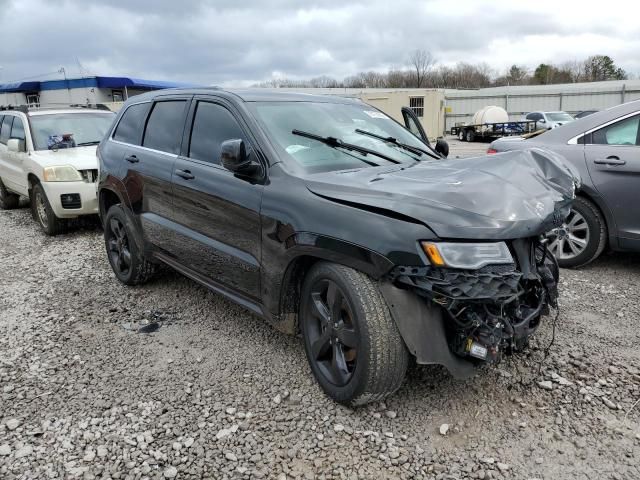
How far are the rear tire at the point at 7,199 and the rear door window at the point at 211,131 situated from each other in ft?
22.9

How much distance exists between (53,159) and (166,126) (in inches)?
148

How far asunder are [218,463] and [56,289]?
129 inches

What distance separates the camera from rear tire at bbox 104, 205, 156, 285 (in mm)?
4660

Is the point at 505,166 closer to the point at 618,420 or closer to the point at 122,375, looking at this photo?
the point at 618,420

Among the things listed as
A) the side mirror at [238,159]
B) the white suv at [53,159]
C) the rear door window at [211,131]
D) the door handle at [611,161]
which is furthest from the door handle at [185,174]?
the door handle at [611,161]

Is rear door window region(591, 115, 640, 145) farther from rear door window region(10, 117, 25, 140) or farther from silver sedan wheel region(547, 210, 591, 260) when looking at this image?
rear door window region(10, 117, 25, 140)

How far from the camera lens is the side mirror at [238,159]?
301 cm

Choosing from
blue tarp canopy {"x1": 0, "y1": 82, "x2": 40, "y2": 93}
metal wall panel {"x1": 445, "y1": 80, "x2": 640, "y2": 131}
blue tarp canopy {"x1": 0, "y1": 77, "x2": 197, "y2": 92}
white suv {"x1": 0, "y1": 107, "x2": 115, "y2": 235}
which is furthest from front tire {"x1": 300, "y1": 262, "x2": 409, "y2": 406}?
blue tarp canopy {"x1": 0, "y1": 82, "x2": 40, "y2": 93}

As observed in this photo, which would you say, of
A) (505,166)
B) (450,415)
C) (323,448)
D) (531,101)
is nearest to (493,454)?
(450,415)

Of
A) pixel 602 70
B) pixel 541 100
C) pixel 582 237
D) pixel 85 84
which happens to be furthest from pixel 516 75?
pixel 582 237

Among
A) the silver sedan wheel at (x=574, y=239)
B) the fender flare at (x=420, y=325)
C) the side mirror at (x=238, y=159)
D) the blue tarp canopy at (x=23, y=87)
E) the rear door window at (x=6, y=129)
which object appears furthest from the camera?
the blue tarp canopy at (x=23, y=87)

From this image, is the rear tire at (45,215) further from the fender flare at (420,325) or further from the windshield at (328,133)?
the fender flare at (420,325)

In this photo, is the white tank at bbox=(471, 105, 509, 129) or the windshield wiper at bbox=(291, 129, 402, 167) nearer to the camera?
the windshield wiper at bbox=(291, 129, 402, 167)

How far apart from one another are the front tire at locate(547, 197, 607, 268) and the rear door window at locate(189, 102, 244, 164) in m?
3.12
